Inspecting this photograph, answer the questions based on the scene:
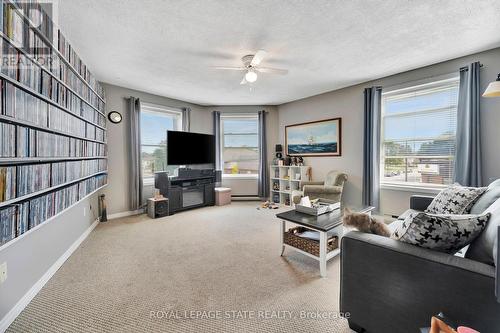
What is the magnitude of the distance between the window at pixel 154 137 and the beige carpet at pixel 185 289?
1.87 metres

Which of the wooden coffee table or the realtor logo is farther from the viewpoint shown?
the wooden coffee table

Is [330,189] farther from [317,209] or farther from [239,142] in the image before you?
[239,142]

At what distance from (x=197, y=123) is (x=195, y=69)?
2.18m

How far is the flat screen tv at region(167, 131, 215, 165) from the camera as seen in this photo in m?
4.38

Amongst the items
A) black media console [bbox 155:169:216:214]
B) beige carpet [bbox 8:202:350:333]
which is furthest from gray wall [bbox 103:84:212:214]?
beige carpet [bbox 8:202:350:333]

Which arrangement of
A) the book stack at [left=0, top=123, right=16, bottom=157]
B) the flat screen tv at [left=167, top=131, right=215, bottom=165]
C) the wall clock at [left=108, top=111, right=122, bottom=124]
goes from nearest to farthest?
the book stack at [left=0, top=123, right=16, bottom=157] → the wall clock at [left=108, top=111, right=122, bottom=124] → the flat screen tv at [left=167, top=131, right=215, bottom=165]

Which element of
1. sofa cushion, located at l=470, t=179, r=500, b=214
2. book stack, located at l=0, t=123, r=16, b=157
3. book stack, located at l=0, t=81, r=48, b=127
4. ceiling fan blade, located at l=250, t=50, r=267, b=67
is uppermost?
ceiling fan blade, located at l=250, t=50, r=267, b=67

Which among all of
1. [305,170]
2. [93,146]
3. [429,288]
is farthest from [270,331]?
[305,170]

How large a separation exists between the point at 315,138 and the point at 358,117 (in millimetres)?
998

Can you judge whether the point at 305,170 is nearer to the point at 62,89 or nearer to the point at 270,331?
the point at 270,331

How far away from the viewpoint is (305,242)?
7.14 ft

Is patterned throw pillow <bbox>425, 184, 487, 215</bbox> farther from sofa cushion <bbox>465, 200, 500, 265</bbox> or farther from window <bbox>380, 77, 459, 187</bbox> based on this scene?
window <bbox>380, 77, 459, 187</bbox>

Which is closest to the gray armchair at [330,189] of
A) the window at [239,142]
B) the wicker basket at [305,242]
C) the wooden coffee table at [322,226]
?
the wooden coffee table at [322,226]

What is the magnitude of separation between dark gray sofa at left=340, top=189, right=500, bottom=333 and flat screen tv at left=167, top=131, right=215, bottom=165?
12.6ft
